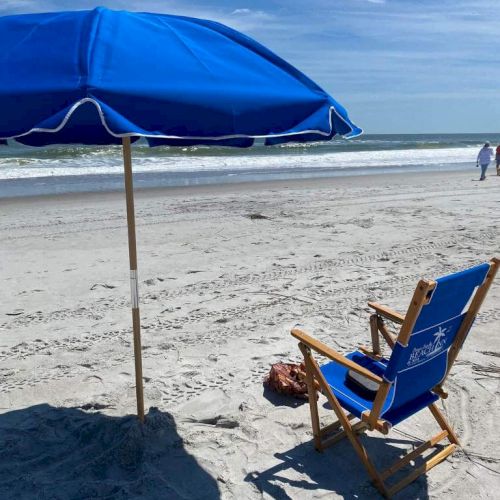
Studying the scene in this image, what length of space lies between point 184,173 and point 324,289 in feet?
53.2

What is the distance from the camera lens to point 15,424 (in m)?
3.48

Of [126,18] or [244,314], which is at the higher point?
[126,18]

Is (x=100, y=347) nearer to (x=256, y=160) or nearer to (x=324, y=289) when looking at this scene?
(x=324, y=289)

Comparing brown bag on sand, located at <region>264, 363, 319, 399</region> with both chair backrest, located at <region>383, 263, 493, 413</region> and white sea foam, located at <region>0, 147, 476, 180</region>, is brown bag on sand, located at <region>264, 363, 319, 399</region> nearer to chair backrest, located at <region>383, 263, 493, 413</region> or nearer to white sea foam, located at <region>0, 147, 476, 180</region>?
chair backrest, located at <region>383, 263, 493, 413</region>

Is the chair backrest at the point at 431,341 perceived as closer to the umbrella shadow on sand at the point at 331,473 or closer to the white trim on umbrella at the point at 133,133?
the umbrella shadow on sand at the point at 331,473

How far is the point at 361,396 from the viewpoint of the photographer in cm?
310

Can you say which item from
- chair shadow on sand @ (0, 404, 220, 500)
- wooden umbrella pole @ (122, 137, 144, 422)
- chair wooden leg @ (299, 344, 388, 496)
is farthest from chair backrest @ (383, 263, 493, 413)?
wooden umbrella pole @ (122, 137, 144, 422)

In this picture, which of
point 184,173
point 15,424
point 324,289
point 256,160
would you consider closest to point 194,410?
point 15,424

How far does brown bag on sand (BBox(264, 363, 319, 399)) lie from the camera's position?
3.81 meters

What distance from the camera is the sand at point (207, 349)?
10.1 ft

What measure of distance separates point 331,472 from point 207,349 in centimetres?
168

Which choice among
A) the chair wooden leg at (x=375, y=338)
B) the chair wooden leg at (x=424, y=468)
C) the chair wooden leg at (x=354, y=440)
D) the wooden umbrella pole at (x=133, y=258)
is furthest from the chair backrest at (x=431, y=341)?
the wooden umbrella pole at (x=133, y=258)

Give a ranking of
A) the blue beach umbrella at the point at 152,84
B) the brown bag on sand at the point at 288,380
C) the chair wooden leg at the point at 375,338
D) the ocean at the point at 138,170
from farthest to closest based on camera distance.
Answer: the ocean at the point at 138,170
the brown bag on sand at the point at 288,380
the chair wooden leg at the point at 375,338
the blue beach umbrella at the point at 152,84

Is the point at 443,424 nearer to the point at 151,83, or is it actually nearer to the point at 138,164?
the point at 151,83
